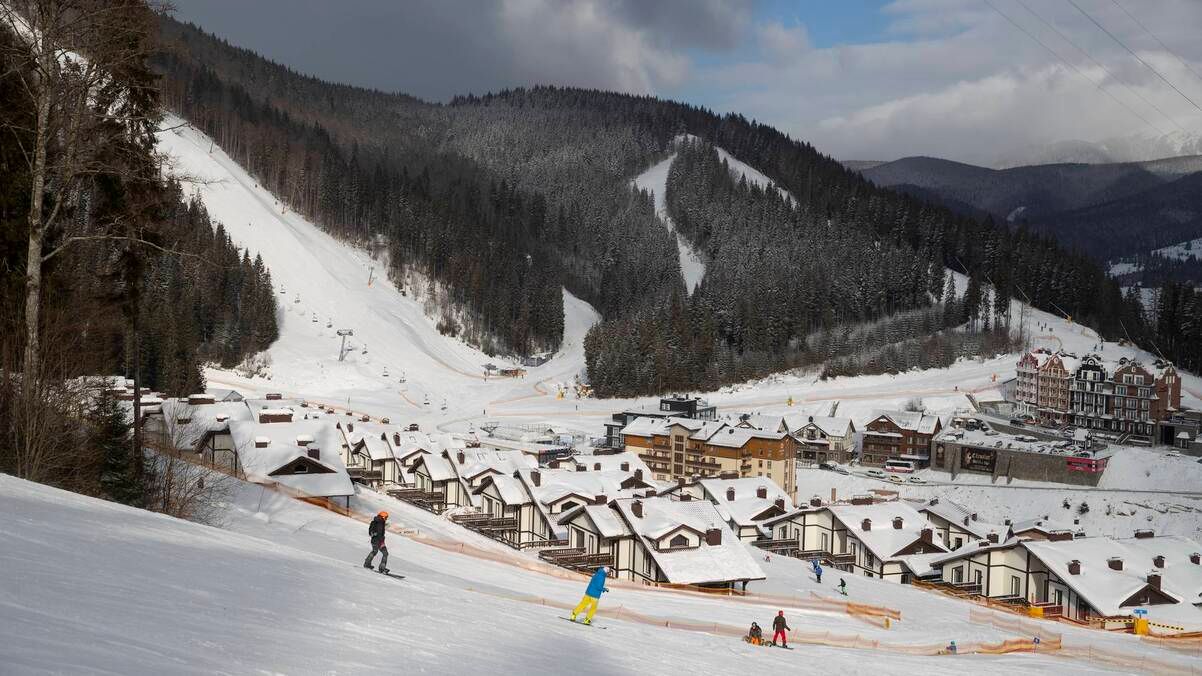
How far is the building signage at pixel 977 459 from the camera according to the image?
71125mm

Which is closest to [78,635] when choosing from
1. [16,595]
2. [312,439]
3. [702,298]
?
[16,595]

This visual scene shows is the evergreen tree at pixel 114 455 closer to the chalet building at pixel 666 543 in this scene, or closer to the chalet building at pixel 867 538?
the chalet building at pixel 666 543

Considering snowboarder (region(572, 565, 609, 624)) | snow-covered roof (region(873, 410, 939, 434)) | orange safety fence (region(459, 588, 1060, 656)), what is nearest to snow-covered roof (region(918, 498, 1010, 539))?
orange safety fence (region(459, 588, 1060, 656))

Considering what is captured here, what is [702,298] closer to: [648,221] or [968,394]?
[968,394]

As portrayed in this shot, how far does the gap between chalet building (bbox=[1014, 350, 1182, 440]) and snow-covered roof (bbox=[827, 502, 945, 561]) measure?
155ft

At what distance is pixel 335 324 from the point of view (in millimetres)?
110375

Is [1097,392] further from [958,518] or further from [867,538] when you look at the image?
[867,538]

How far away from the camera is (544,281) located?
498 feet

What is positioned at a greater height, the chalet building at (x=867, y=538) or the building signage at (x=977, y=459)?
the building signage at (x=977, y=459)

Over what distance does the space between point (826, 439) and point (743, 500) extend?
36.5 m

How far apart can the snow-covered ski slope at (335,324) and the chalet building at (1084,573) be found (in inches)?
2447

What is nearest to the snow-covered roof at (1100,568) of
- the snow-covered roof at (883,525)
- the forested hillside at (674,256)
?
the snow-covered roof at (883,525)

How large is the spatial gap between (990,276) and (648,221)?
7831cm

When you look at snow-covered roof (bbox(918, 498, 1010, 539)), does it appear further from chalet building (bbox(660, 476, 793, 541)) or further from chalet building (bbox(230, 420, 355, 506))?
chalet building (bbox(230, 420, 355, 506))
